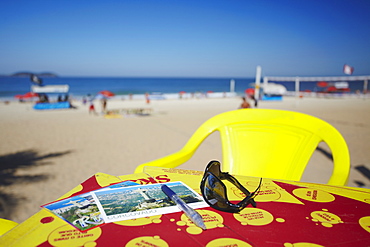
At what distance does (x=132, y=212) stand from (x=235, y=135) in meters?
1.65

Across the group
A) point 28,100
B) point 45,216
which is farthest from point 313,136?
point 28,100

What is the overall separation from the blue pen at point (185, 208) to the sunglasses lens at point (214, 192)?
120 mm

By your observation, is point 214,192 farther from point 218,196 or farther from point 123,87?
point 123,87

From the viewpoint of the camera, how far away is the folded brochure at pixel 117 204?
0.92m

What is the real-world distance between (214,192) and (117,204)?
42cm

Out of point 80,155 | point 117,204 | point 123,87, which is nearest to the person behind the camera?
point 117,204

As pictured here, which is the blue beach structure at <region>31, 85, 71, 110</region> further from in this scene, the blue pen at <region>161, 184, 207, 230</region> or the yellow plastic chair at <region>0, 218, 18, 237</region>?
the blue pen at <region>161, 184, 207, 230</region>

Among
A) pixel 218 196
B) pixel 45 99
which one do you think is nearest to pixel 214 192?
pixel 218 196

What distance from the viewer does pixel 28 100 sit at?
896 inches

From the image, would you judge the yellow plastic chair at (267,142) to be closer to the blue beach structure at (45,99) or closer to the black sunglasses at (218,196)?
the black sunglasses at (218,196)

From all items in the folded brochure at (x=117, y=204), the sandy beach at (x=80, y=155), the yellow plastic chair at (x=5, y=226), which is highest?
the folded brochure at (x=117, y=204)

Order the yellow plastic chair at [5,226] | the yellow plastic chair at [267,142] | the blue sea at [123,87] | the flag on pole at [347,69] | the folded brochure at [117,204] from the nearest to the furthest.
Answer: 1. the folded brochure at [117,204]
2. the yellow plastic chair at [5,226]
3. the yellow plastic chair at [267,142]
4. the flag on pole at [347,69]
5. the blue sea at [123,87]

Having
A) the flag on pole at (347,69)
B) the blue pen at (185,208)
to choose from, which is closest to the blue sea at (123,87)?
the flag on pole at (347,69)

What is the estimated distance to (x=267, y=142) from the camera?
7.70 feet
